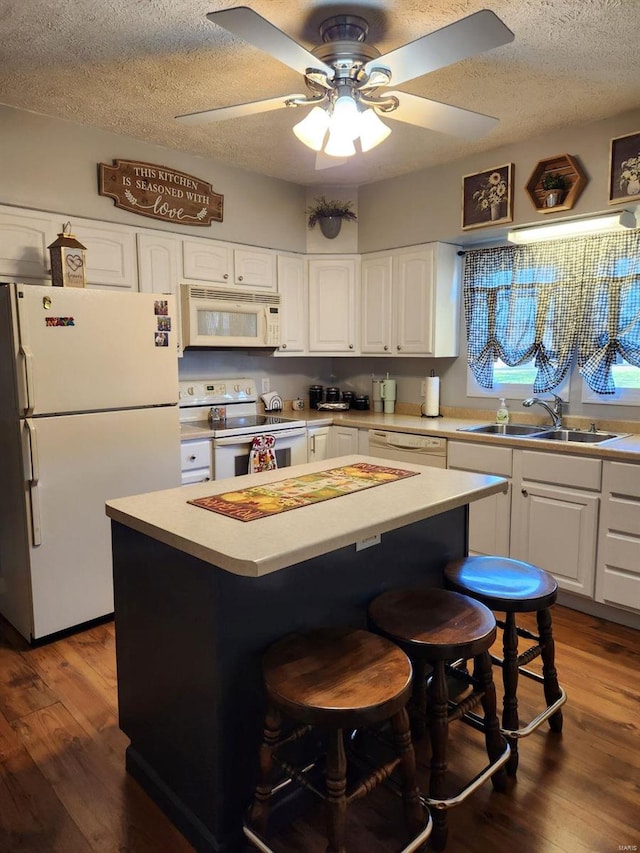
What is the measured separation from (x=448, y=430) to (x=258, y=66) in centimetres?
213

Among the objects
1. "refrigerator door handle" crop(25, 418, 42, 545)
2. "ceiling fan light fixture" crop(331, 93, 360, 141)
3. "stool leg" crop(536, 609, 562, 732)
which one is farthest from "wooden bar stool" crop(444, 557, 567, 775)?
"refrigerator door handle" crop(25, 418, 42, 545)

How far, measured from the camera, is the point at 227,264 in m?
3.78

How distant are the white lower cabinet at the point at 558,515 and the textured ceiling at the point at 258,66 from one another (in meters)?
1.76

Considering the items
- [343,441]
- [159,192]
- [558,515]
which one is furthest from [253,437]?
[558,515]

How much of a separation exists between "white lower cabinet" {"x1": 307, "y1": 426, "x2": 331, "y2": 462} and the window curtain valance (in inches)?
45.1

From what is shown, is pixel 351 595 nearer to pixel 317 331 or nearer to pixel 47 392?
pixel 47 392

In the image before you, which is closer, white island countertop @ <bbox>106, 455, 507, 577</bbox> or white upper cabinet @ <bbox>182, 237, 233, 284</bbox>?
white island countertop @ <bbox>106, 455, 507, 577</bbox>

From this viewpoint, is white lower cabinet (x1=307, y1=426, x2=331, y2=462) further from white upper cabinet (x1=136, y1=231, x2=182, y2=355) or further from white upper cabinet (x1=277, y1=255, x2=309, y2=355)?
white upper cabinet (x1=136, y1=231, x2=182, y2=355)

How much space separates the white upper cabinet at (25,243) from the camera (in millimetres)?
2818

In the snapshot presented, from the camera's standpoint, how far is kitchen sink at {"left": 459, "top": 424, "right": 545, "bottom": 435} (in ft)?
11.6

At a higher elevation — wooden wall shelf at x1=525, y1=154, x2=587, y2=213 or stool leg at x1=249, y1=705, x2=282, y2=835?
wooden wall shelf at x1=525, y1=154, x2=587, y2=213

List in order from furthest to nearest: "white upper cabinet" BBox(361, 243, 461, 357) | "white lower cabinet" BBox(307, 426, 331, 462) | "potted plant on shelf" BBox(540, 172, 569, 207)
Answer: "white lower cabinet" BBox(307, 426, 331, 462)
"white upper cabinet" BBox(361, 243, 461, 357)
"potted plant on shelf" BBox(540, 172, 569, 207)

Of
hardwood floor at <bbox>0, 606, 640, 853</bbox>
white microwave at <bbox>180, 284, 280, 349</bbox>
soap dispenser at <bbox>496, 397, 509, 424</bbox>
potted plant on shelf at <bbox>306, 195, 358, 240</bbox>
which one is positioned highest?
potted plant on shelf at <bbox>306, 195, 358, 240</bbox>

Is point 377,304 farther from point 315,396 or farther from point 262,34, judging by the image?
point 262,34
